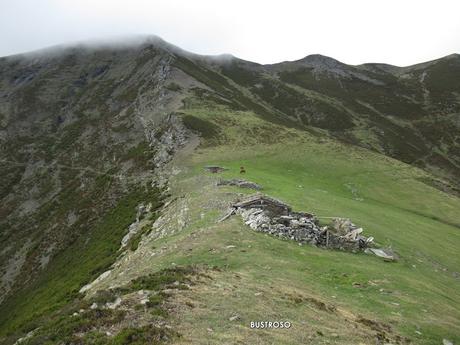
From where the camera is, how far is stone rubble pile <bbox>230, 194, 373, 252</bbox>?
33562 millimetres

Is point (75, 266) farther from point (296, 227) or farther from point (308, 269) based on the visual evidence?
point (308, 269)

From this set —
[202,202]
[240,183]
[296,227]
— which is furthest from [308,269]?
[240,183]

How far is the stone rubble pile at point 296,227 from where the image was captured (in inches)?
1321

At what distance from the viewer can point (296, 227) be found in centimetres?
3391

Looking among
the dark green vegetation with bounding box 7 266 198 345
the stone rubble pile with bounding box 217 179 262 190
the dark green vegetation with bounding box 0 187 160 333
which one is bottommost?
the dark green vegetation with bounding box 0 187 160 333

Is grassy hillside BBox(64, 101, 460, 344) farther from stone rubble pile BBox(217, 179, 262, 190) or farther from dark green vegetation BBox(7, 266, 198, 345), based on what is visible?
stone rubble pile BBox(217, 179, 262, 190)

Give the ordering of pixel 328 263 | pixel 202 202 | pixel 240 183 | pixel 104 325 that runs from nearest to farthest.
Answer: pixel 104 325
pixel 328 263
pixel 202 202
pixel 240 183

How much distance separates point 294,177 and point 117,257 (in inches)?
1412

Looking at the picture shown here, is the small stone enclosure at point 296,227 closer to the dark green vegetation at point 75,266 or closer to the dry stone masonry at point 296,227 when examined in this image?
the dry stone masonry at point 296,227

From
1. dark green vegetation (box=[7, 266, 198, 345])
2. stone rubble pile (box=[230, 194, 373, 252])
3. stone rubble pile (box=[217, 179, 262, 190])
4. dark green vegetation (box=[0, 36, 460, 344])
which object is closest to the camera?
dark green vegetation (box=[7, 266, 198, 345])

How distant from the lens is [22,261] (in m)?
67.8

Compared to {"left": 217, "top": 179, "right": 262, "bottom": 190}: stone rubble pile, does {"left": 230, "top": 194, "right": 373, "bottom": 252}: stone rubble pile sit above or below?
above

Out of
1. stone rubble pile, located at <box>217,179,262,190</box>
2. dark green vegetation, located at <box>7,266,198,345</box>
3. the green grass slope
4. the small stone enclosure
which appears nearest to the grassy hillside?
the green grass slope

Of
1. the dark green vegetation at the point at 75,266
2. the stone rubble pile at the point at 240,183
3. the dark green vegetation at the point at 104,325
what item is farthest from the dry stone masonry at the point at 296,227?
the dark green vegetation at the point at 75,266
